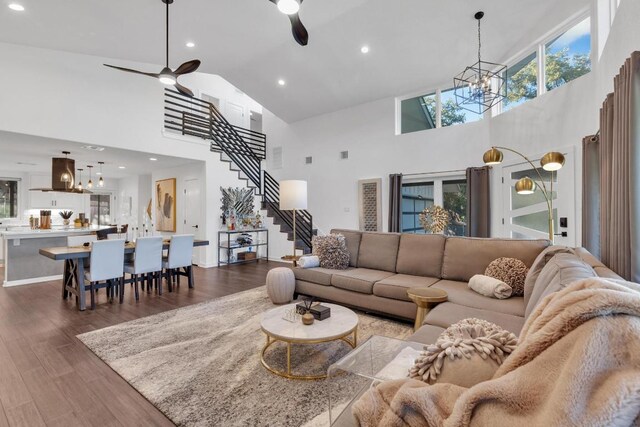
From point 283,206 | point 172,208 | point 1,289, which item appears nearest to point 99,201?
point 172,208

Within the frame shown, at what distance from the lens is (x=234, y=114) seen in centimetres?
891

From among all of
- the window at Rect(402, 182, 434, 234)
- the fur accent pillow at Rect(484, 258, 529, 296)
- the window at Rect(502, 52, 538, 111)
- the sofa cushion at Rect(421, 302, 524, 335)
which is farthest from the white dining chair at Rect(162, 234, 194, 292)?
the window at Rect(502, 52, 538, 111)

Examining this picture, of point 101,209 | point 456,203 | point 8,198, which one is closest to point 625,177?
point 456,203

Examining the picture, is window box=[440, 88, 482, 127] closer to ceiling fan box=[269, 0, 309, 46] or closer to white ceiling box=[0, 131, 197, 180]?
ceiling fan box=[269, 0, 309, 46]

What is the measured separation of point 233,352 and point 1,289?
5.04 meters

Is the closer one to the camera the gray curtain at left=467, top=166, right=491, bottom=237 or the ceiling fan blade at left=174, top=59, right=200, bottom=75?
the ceiling fan blade at left=174, top=59, right=200, bottom=75

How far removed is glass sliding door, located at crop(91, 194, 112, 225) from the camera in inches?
416

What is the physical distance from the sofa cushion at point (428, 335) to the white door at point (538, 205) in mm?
2395

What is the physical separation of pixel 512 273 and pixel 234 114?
8240 mm

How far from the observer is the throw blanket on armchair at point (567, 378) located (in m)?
0.59

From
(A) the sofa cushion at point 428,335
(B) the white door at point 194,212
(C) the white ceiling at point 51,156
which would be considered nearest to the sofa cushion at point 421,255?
(A) the sofa cushion at point 428,335

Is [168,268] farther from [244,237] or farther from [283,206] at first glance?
[244,237]

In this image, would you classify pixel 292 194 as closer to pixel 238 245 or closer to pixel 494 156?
pixel 494 156

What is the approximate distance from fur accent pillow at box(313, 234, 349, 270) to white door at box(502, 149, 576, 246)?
255cm
